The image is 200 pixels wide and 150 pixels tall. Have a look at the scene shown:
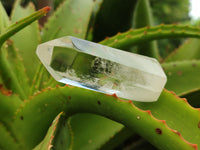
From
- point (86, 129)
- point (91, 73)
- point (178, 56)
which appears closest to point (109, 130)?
point (86, 129)

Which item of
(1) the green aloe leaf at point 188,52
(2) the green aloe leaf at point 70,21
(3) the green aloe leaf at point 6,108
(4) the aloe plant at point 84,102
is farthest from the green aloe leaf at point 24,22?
(1) the green aloe leaf at point 188,52

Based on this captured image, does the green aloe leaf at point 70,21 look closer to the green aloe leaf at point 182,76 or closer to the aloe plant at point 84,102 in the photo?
the aloe plant at point 84,102

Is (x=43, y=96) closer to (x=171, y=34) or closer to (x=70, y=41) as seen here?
(x=70, y=41)

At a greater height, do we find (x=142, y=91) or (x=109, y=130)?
(x=142, y=91)

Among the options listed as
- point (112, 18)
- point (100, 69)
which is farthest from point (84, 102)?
point (112, 18)

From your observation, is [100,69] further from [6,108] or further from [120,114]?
[6,108]

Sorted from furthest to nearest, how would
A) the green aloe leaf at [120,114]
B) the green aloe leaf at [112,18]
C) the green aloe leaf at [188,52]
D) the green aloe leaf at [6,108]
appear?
the green aloe leaf at [188,52], the green aloe leaf at [112,18], the green aloe leaf at [6,108], the green aloe leaf at [120,114]

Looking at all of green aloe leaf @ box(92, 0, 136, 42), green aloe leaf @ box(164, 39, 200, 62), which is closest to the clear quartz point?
green aloe leaf @ box(92, 0, 136, 42)

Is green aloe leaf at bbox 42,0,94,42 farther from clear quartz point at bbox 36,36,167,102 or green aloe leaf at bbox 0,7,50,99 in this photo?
clear quartz point at bbox 36,36,167,102
